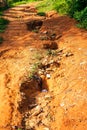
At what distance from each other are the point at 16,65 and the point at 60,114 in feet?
6.46

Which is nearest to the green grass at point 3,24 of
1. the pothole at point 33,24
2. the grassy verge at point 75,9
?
the pothole at point 33,24

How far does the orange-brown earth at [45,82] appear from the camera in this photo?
17.9ft

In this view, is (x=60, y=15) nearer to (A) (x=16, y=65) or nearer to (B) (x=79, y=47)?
(B) (x=79, y=47)

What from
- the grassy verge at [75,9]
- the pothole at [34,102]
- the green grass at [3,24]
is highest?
the pothole at [34,102]

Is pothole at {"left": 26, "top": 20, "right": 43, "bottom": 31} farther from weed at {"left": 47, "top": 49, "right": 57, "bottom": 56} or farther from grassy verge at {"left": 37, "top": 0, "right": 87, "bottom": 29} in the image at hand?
weed at {"left": 47, "top": 49, "right": 57, "bottom": 56}

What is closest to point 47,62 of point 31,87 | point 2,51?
point 31,87

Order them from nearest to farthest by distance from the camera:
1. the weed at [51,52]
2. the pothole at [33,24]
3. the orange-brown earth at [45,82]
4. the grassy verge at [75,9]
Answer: the orange-brown earth at [45,82], the weed at [51,52], the grassy verge at [75,9], the pothole at [33,24]

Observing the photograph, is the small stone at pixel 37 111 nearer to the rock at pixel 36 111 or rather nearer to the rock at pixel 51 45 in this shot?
the rock at pixel 36 111

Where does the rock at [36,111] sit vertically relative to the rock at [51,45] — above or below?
above

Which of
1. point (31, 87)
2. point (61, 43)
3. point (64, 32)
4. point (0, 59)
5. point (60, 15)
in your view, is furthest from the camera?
point (60, 15)

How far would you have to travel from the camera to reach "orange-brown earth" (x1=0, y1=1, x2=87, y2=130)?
5461 mm

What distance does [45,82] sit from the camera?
21.6ft

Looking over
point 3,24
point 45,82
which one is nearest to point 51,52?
point 45,82

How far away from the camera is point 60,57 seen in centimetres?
735
